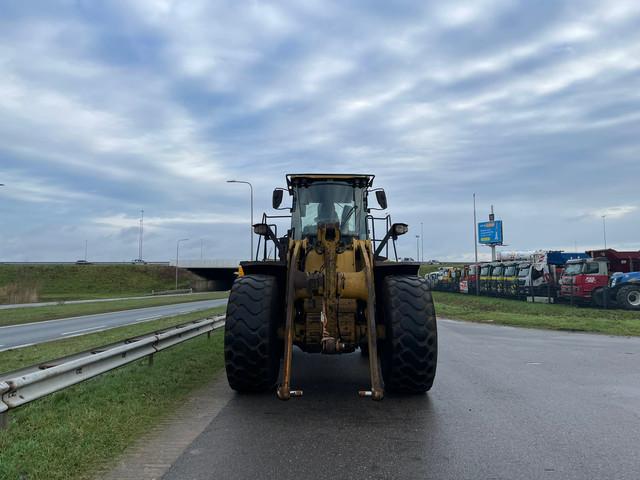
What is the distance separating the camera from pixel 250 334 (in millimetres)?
6758

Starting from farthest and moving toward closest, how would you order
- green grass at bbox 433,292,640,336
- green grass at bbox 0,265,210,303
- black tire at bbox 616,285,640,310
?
green grass at bbox 0,265,210,303, black tire at bbox 616,285,640,310, green grass at bbox 433,292,640,336

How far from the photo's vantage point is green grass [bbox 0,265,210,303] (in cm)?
7162

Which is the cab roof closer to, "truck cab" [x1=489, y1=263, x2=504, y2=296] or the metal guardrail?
the metal guardrail

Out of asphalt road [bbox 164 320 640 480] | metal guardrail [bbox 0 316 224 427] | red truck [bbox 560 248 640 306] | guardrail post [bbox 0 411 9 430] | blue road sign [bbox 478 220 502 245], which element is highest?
Result: blue road sign [bbox 478 220 502 245]

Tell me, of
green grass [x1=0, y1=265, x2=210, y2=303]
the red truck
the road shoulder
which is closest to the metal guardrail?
the road shoulder

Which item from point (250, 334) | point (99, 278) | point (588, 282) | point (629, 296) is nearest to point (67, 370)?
point (250, 334)

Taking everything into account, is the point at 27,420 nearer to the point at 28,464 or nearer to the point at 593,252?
the point at 28,464

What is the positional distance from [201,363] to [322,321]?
4.03m

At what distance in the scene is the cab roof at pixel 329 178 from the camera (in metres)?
8.27

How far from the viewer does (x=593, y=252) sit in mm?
30797

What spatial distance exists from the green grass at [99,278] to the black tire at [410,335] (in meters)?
67.5

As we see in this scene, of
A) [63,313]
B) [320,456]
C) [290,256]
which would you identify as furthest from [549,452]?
[63,313]

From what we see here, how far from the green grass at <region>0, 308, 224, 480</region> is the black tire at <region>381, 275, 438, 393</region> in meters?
2.81

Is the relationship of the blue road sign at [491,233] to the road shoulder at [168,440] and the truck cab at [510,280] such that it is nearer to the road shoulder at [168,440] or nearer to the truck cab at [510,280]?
the truck cab at [510,280]
